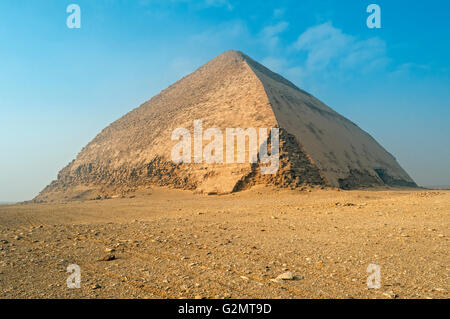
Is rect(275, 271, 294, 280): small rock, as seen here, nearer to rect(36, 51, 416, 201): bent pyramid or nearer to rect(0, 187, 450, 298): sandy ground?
rect(0, 187, 450, 298): sandy ground

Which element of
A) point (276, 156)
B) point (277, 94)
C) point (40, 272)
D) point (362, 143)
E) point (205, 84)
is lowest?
point (40, 272)

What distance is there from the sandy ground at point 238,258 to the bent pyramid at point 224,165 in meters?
10.3

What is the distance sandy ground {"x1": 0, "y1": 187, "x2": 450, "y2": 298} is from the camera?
324 cm

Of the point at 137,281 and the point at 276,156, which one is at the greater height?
the point at 276,156

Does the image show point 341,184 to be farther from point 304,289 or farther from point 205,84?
point 205,84

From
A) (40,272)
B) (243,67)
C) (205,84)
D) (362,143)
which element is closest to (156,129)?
(205,84)

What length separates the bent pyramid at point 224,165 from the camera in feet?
60.4

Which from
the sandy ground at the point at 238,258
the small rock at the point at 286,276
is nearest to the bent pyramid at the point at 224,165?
the sandy ground at the point at 238,258

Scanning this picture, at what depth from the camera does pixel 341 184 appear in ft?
63.6

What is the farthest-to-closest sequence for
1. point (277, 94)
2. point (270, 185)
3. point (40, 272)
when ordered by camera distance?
1. point (277, 94)
2. point (270, 185)
3. point (40, 272)

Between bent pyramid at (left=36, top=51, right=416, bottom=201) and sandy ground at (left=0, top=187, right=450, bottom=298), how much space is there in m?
10.3

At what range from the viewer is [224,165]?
62.3ft

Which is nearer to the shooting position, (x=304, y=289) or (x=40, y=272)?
(x=304, y=289)
